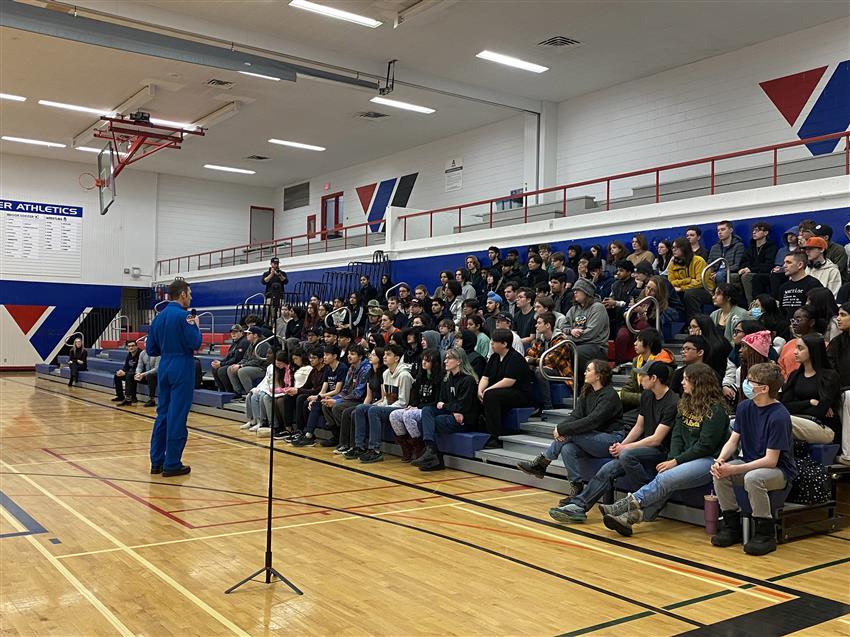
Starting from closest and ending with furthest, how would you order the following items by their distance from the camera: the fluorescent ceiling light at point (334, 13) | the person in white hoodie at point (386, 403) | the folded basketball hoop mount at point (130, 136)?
the person in white hoodie at point (386, 403) → the fluorescent ceiling light at point (334, 13) → the folded basketball hoop mount at point (130, 136)

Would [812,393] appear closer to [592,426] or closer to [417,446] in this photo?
[592,426]

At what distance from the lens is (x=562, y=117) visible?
17703mm

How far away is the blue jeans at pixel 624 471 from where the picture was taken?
18.9ft

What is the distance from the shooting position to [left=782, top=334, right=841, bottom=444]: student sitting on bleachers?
18.7ft

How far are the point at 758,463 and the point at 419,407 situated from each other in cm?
402

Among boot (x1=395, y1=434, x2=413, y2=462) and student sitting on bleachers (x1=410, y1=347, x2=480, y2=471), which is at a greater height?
student sitting on bleachers (x1=410, y1=347, x2=480, y2=471)

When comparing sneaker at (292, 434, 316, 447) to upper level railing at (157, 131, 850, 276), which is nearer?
sneaker at (292, 434, 316, 447)

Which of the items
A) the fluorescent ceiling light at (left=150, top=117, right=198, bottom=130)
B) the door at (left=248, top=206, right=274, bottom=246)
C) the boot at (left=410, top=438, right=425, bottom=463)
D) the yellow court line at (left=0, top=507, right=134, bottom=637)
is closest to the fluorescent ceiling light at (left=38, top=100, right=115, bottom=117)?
the fluorescent ceiling light at (left=150, top=117, right=198, bottom=130)

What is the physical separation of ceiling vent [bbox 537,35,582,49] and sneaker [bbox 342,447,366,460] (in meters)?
8.82

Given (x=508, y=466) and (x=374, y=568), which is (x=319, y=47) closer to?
(x=508, y=466)

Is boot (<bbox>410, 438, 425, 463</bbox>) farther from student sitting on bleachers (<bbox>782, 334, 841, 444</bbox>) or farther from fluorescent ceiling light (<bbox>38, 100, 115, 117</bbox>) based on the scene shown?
fluorescent ceiling light (<bbox>38, 100, 115, 117</bbox>)

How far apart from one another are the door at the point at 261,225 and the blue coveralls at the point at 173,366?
21.0m

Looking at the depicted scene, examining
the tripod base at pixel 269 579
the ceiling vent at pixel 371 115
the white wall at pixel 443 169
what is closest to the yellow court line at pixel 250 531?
the tripod base at pixel 269 579

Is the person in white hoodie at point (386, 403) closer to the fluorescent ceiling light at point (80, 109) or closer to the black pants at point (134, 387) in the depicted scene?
the black pants at point (134, 387)
